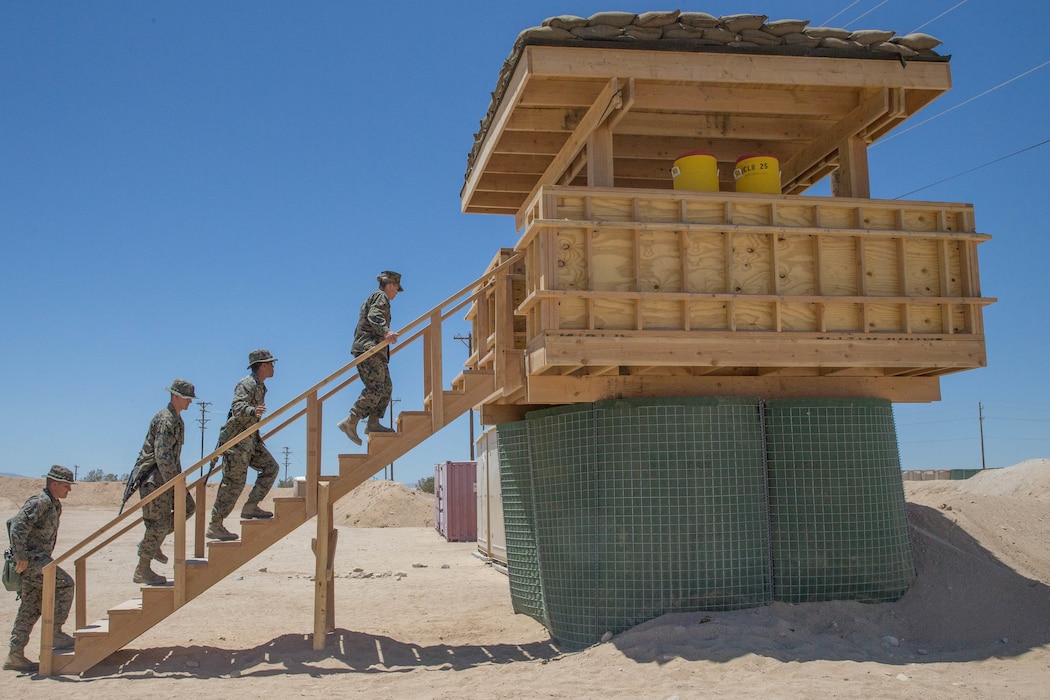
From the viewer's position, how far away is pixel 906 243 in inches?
420

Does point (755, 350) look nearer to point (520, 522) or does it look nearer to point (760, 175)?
point (760, 175)

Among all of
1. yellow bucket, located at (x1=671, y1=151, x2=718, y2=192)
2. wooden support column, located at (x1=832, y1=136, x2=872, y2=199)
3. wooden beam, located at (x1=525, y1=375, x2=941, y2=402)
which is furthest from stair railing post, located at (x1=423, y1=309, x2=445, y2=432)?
wooden support column, located at (x1=832, y1=136, x2=872, y2=199)

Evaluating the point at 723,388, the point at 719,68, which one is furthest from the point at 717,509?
the point at 719,68

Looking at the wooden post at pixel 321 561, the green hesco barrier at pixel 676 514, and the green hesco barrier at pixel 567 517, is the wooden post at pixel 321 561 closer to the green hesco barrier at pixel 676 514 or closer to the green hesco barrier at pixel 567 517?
the green hesco barrier at pixel 567 517

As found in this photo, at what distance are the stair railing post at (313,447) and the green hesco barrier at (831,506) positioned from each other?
17.1 ft

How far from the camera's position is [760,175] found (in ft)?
37.1

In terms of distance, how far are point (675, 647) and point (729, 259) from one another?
419 centimetres

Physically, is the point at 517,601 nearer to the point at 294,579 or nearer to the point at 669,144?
the point at 669,144

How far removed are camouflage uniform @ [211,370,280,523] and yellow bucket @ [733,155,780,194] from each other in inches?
259

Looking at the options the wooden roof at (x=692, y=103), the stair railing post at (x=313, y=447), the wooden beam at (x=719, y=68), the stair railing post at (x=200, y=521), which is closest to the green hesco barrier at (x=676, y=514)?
the stair railing post at (x=313, y=447)

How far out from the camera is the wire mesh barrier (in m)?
10.1

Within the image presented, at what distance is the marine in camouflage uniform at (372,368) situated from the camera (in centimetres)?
1124

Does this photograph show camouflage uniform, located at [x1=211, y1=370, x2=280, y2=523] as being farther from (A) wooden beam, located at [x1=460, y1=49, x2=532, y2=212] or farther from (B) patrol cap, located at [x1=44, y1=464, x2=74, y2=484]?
(A) wooden beam, located at [x1=460, y1=49, x2=532, y2=212]

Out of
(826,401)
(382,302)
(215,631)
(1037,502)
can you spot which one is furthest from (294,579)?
(1037,502)
